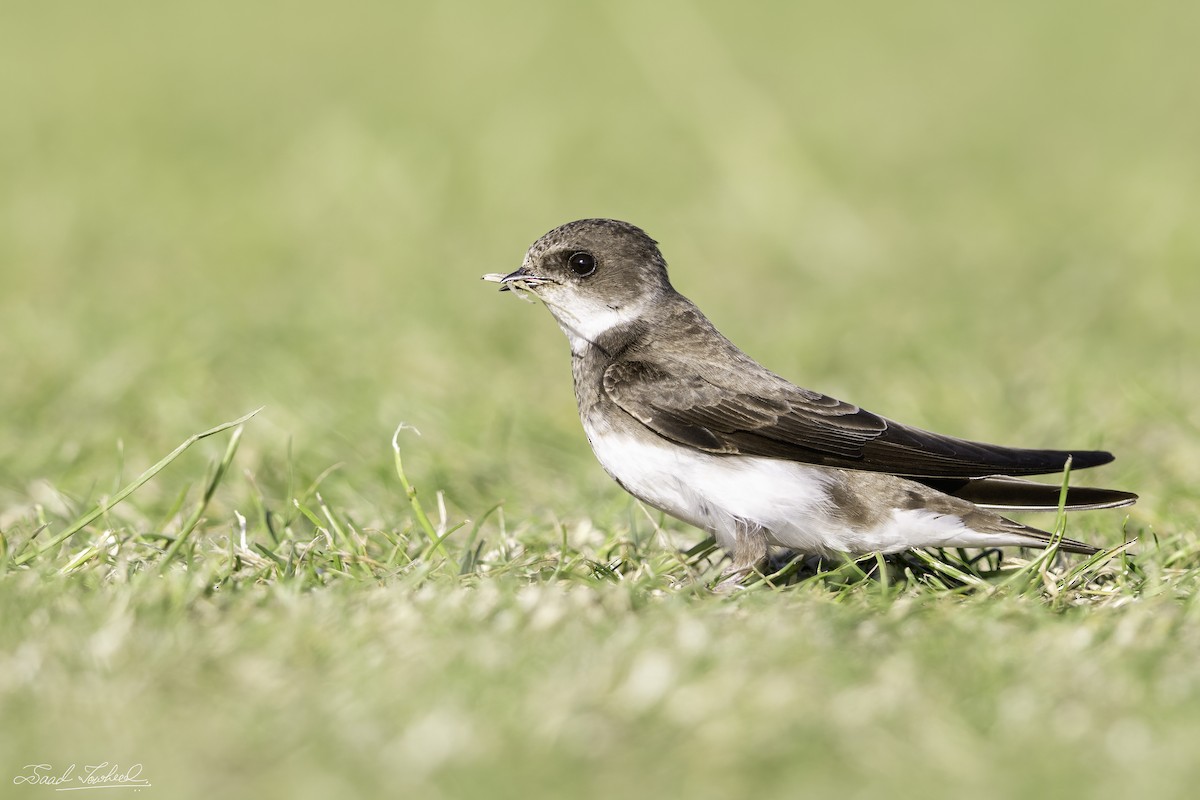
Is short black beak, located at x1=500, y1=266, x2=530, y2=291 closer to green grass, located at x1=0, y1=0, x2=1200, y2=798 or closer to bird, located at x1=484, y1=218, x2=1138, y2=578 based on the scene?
bird, located at x1=484, y1=218, x2=1138, y2=578

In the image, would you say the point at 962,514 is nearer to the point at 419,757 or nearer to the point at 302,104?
the point at 419,757

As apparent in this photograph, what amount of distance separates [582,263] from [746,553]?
4.72 feet

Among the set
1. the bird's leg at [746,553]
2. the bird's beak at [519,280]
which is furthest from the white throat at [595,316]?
the bird's leg at [746,553]

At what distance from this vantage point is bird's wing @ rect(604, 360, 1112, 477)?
210 inches

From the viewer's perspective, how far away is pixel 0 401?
8016 mm

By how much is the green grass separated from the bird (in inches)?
7.4

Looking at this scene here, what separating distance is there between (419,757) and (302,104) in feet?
51.2

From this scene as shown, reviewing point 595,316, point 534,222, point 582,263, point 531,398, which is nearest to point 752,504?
point 595,316

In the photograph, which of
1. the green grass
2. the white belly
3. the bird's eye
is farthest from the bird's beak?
the white belly

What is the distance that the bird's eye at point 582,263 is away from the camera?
5941mm

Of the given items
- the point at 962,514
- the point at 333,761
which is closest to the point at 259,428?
the point at 962,514

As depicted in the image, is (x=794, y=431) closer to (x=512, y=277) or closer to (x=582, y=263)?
(x=582, y=263)

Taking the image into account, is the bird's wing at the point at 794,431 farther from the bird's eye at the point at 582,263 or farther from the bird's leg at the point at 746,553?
the bird's eye at the point at 582,263

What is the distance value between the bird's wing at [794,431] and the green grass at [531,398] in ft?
1.25
